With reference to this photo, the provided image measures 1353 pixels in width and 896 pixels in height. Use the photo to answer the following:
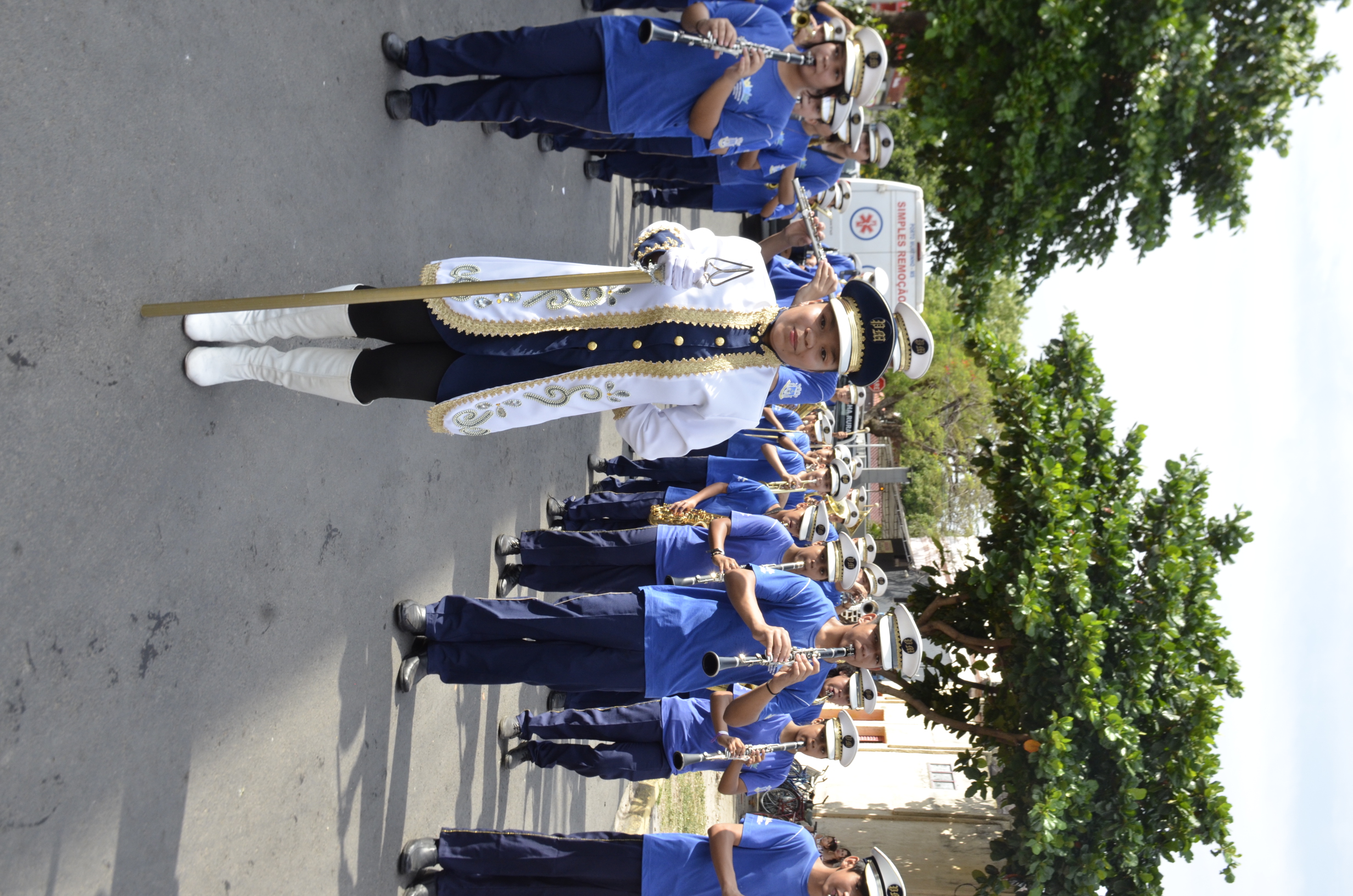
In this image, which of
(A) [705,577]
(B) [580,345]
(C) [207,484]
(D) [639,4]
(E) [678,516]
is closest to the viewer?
(C) [207,484]

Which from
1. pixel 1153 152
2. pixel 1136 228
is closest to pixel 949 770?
pixel 1136 228

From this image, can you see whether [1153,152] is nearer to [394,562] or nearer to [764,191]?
[764,191]

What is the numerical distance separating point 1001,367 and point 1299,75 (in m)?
4.18

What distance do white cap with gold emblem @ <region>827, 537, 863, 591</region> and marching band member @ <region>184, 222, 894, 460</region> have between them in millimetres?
2186

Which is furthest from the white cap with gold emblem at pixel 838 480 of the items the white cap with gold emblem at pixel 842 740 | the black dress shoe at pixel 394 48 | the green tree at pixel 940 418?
the green tree at pixel 940 418

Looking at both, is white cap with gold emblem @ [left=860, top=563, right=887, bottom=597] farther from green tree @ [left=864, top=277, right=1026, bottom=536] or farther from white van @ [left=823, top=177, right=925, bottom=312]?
green tree @ [left=864, top=277, right=1026, bottom=536]

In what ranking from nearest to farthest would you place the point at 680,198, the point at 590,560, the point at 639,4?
the point at 590,560 < the point at 639,4 < the point at 680,198

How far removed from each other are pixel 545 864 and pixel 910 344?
3.45 metres

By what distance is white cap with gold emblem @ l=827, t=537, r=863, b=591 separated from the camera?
5.62 m

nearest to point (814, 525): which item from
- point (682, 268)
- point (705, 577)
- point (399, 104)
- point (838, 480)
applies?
point (705, 577)

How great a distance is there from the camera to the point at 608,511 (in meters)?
7.28

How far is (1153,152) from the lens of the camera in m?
9.02

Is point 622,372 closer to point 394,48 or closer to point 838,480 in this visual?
point 394,48

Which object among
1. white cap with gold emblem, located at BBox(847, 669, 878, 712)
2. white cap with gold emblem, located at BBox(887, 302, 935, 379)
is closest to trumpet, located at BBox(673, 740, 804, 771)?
white cap with gold emblem, located at BBox(847, 669, 878, 712)
